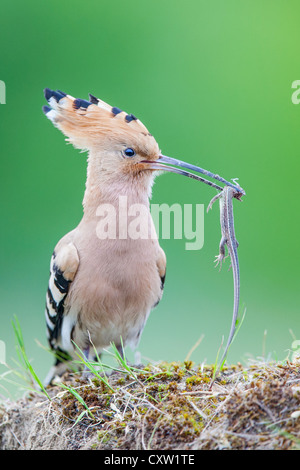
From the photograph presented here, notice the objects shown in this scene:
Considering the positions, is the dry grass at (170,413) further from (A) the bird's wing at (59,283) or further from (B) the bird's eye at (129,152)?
(B) the bird's eye at (129,152)

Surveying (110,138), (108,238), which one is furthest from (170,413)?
(110,138)

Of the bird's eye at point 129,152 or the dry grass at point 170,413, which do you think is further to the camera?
the bird's eye at point 129,152

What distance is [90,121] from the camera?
225 cm

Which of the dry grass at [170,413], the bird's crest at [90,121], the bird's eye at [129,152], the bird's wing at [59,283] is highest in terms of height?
the bird's crest at [90,121]

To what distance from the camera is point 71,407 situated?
166cm

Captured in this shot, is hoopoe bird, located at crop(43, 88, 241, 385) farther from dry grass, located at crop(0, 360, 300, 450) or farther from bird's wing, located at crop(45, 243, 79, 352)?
dry grass, located at crop(0, 360, 300, 450)

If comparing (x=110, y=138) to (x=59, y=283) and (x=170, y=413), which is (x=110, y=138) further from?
(x=170, y=413)

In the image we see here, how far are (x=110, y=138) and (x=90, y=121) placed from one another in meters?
0.10

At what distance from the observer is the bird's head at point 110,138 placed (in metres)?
2.22

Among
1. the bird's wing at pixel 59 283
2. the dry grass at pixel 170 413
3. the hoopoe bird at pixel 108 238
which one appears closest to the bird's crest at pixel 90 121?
the hoopoe bird at pixel 108 238

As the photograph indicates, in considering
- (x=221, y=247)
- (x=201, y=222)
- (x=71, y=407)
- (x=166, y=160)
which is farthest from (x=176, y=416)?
(x=166, y=160)

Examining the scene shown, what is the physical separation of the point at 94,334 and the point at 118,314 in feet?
0.48

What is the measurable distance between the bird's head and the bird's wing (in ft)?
1.02

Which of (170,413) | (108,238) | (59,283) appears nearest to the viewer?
(170,413)
